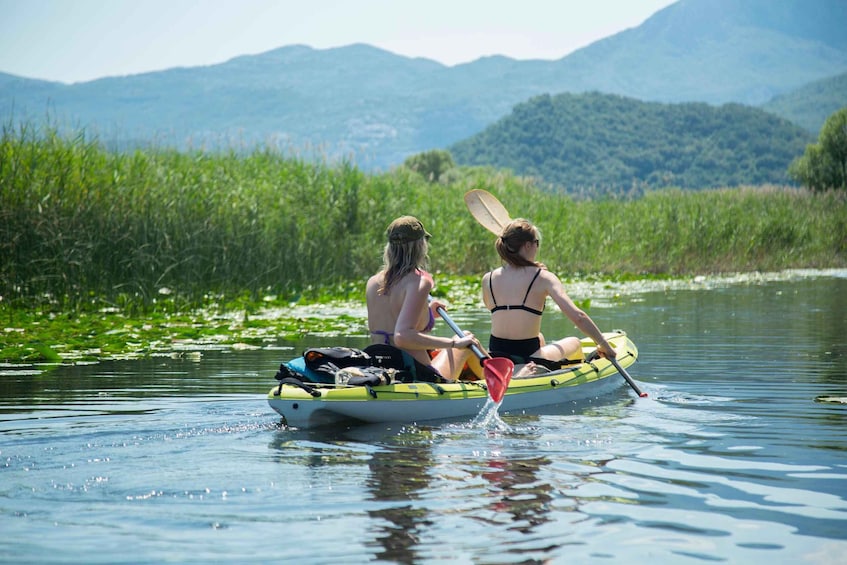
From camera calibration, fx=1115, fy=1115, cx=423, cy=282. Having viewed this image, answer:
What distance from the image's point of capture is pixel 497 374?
705cm

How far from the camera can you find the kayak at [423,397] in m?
6.41

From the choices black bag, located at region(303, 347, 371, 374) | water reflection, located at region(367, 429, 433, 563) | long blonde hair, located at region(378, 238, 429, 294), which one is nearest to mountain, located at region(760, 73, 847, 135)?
long blonde hair, located at region(378, 238, 429, 294)

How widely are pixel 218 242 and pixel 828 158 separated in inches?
1300

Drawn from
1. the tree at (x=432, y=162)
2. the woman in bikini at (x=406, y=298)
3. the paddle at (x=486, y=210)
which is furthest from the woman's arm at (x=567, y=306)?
the tree at (x=432, y=162)

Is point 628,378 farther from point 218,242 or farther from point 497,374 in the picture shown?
point 218,242

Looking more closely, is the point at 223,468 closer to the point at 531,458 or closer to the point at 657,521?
the point at 531,458

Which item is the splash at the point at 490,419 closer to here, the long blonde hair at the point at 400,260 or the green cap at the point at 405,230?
the long blonde hair at the point at 400,260

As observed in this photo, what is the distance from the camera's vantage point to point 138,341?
1052 cm

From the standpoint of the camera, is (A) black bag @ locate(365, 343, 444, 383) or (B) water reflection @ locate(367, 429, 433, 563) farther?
(A) black bag @ locate(365, 343, 444, 383)

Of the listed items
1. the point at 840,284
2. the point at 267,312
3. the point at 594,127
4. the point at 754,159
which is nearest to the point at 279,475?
the point at 267,312

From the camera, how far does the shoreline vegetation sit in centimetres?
1171

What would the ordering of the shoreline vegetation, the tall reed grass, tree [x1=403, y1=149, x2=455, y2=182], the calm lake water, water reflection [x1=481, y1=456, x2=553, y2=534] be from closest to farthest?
the calm lake water
water reflection [x1=481, y1=456, x2=553, y2=534]
the shoreline vegetation
the tall reed grass
tree [x1=403, y1=149, x2=455, y2=182]

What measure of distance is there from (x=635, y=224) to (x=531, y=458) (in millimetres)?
Result: 16481

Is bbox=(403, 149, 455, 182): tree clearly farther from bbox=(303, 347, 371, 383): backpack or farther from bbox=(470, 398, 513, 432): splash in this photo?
bbox=(303, 347, 371, 383): backpack
